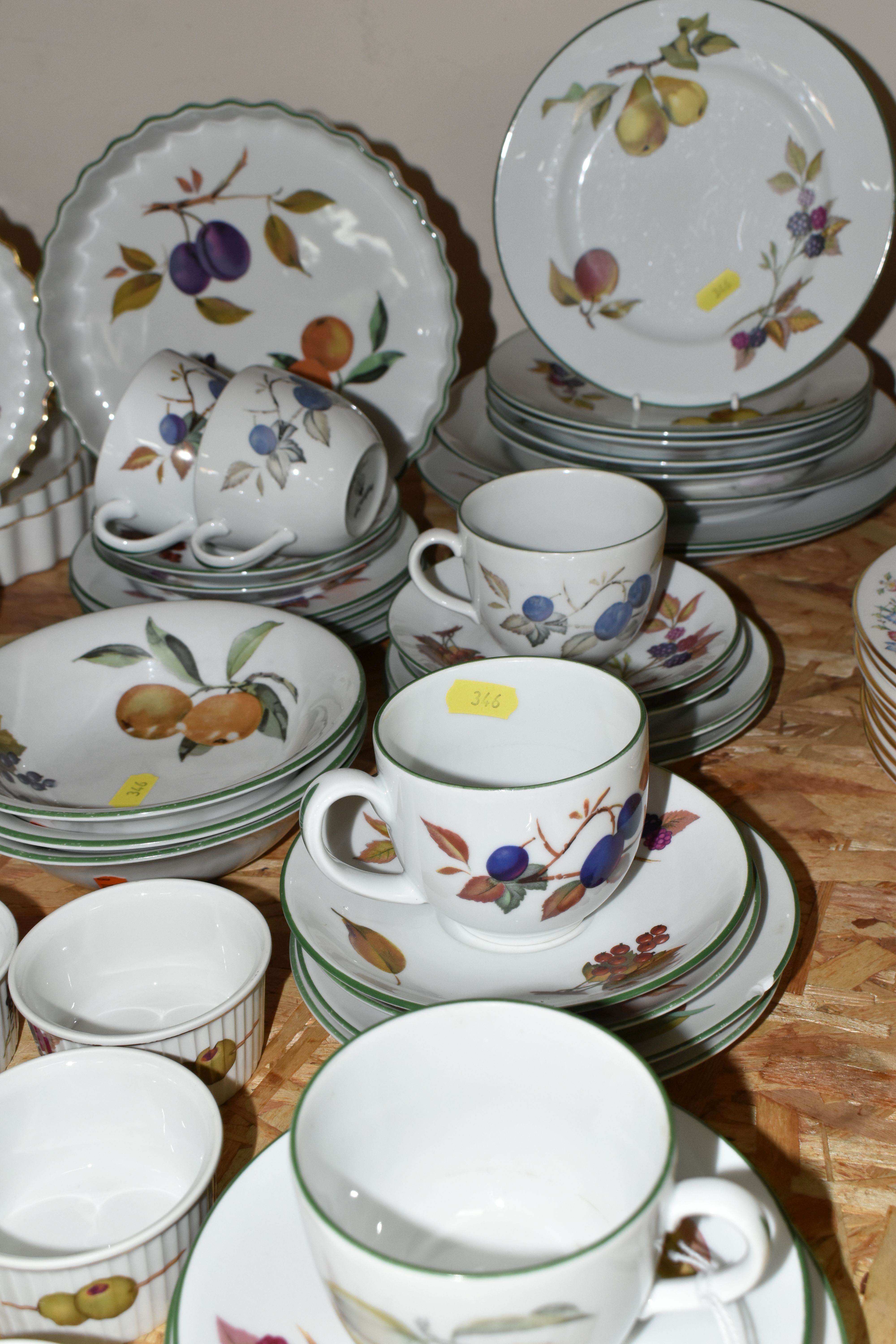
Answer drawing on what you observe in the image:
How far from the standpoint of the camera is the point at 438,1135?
45 cm

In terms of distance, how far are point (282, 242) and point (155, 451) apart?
0.27 m

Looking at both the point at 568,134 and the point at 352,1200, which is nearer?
the point at 352,1200

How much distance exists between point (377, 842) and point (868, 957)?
299 mm

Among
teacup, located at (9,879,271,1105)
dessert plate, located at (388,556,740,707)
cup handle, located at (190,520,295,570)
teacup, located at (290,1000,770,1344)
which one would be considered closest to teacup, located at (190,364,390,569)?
cup handle, located at (190,520,295,570)

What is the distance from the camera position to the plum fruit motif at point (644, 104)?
101 centimetres

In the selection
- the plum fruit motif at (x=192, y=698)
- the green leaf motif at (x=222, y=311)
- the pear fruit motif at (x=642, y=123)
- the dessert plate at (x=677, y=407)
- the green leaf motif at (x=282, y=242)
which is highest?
the pear fruit motif at (x=642, y=123)

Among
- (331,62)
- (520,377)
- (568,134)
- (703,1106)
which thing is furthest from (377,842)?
(331,62)

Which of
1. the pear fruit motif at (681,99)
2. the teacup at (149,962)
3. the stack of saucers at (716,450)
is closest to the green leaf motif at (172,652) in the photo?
the teacup at (149,962)

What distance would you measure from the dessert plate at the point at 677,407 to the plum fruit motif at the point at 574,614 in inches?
9.8

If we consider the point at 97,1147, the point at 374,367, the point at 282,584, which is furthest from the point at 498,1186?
the point at 374,367

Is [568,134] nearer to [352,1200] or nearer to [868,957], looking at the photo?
[868,957]

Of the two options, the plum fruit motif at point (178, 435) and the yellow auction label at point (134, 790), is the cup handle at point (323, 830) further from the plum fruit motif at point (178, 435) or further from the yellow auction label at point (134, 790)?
the plum fruit motif at point (178, 435)

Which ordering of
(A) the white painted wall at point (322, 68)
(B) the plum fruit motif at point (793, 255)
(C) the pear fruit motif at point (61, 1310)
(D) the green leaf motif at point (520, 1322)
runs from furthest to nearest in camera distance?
1. (A) the white painted wall at point (322, 68)
2. (B) the plum fruit motif at point (793, 255)
3. (C) the pear fruit motif at point (61, 1310)
4. (D) the green leaf motif at point (520, 1322)

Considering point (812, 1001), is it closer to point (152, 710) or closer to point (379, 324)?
point (152, 710)
